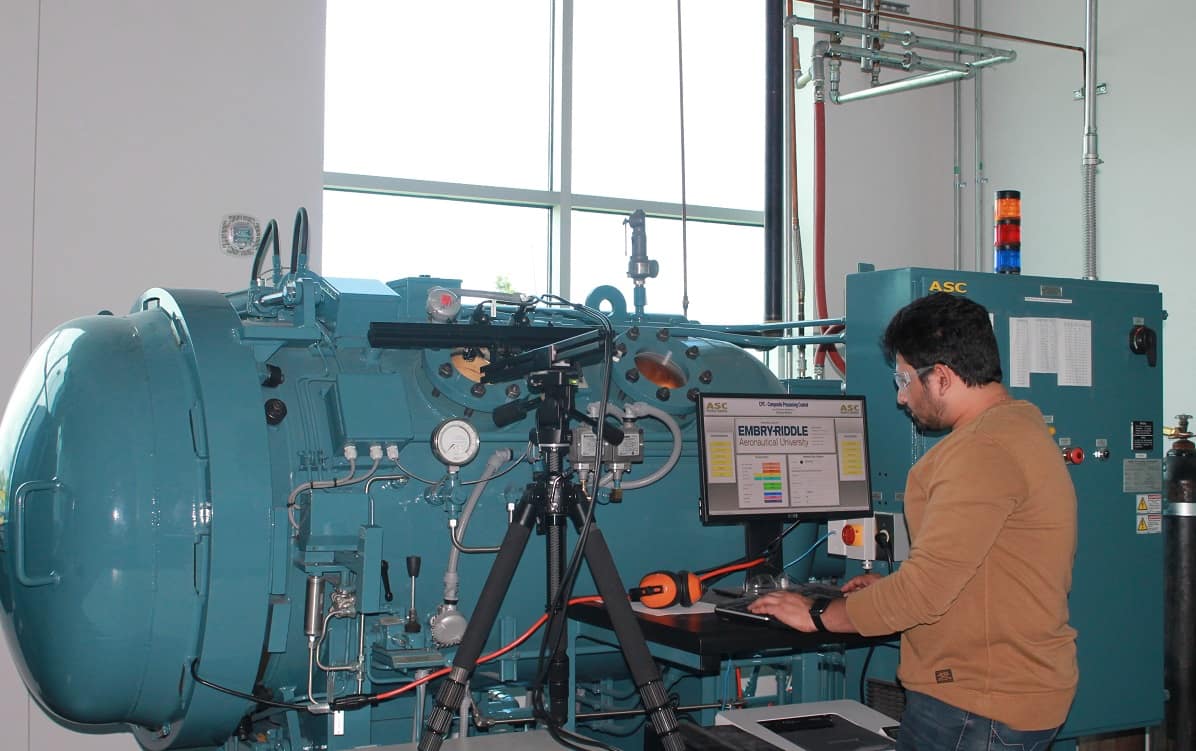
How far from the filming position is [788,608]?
87.4 inches

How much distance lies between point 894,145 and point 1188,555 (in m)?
2.58

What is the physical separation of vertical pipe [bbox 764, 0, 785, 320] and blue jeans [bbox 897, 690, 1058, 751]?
2.45m

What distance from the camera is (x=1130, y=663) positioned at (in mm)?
A: 3021

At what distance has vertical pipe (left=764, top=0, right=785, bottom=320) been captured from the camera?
14.2ft

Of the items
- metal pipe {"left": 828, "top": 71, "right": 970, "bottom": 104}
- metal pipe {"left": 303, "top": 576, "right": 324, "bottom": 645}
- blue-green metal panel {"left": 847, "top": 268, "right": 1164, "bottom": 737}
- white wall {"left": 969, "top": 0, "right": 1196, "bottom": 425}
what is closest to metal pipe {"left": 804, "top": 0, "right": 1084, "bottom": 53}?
white wall {"left": 969, "top": 0, "right": 1196, "bottom": 425}

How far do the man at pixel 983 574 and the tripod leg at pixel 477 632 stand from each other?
703 mm

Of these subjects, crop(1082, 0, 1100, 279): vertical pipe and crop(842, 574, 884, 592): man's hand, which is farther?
crop(1082, 0, 1100, 279): vertical pipe

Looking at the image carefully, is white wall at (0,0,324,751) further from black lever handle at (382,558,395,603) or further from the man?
the man

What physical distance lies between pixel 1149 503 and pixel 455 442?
198 centimetres

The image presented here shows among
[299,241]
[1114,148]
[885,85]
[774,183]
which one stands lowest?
[299,241]

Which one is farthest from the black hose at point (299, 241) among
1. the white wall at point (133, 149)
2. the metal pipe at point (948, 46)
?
the metal pipe at point (948, 46)

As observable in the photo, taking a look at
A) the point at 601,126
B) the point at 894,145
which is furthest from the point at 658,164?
the point at 894,145

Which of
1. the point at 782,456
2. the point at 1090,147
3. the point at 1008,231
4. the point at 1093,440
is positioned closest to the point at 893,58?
the point at 1090,147

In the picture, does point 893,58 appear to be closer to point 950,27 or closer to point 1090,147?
point 950,27
